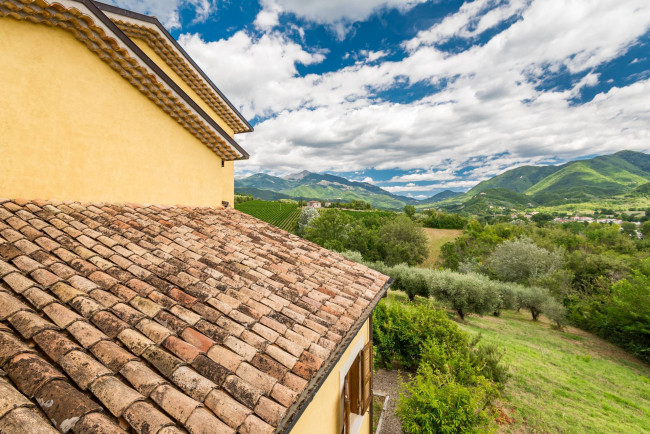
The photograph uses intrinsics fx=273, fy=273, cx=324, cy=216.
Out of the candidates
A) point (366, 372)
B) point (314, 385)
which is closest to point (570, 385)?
point (366, 372)

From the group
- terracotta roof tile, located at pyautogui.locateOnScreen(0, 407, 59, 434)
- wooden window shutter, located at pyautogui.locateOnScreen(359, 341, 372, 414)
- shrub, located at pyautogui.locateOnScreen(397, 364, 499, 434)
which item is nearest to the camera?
terracotta roof tile, located at pyautogui.locateOnScreen(0, 407, 59, 434)

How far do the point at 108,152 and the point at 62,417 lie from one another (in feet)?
15.2

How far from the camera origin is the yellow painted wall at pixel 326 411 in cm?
337

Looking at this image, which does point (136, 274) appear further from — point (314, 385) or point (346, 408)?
point (346, 408)

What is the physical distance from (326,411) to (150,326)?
2895 millimetres

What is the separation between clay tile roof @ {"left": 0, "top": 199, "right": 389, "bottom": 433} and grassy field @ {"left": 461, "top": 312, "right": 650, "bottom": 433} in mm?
10145

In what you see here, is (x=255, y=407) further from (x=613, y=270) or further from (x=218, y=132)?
(x=613, y=270)

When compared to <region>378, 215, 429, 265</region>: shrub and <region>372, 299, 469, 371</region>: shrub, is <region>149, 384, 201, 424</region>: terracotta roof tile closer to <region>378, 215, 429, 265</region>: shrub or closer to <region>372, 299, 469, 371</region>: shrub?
<region>372, 299, 469, 371</region>: shrub

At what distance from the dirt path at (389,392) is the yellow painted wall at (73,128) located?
32.6 feet

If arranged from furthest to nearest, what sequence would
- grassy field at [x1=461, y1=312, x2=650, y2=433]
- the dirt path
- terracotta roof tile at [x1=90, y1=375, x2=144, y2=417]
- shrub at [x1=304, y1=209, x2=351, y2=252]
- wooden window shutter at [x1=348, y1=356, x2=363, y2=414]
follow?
shrub at [x1=304, y1=209, x2=351, y2=252] < grassy field at [x1=461, y1=312, x2=650, y2=433] < the dirt path < wooden window shutter at [x1=348, y1=356, x2=363, y2=414] < terracotta roof tile at [x1=90, y1=375, x2=144, y2=417]

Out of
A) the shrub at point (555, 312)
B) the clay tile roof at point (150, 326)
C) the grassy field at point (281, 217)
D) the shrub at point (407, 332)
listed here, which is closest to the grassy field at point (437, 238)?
the shrub at point (555, 312)

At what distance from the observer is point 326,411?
411 cm

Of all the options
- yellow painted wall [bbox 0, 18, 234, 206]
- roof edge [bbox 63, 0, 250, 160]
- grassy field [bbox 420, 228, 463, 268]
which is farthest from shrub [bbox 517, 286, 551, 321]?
yellow painted wall [bbox 0, 18, 234, 206]

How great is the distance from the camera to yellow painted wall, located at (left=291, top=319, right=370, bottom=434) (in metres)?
3.37
